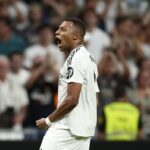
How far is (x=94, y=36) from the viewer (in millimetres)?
10641

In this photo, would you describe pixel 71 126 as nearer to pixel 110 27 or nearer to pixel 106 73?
pixel 106 73

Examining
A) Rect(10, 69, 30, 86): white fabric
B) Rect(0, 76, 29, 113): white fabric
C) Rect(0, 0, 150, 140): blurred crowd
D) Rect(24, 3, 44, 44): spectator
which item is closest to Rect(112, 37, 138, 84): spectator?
Rect(0, 0, 150, 140): blurred crowd

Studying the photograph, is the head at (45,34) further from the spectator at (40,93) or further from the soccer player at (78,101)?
the soccer player at (78,101)

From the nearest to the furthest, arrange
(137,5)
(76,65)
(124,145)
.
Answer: (76,65) → (124,145) → (137,5)

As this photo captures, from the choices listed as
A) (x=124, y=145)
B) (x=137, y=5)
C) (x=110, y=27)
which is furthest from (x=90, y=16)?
(x=124, y=145)

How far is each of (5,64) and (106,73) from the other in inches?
62.2

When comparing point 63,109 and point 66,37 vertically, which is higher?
point 66,37

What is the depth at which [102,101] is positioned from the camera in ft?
29.7

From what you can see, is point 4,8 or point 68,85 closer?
point 68,85

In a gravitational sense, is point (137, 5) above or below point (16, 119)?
above

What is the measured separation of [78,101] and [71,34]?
62 cm

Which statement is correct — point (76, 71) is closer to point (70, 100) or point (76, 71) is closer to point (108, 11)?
point (70, 100)

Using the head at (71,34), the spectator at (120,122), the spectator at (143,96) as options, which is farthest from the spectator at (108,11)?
the head at (71,34)

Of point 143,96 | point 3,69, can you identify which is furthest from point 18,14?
point 143,96
